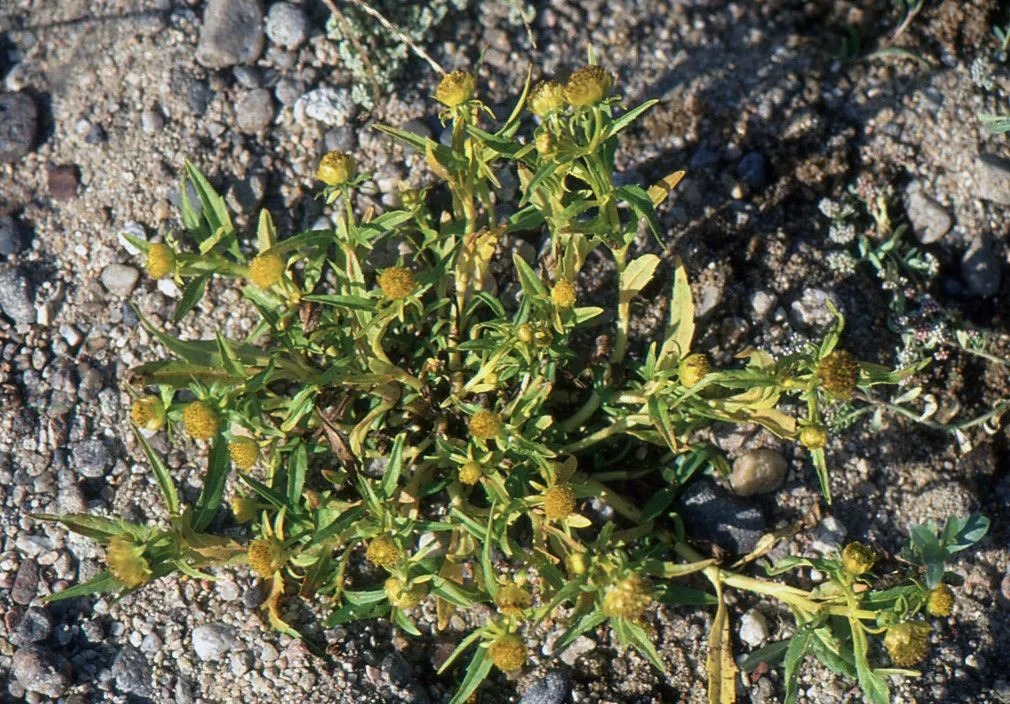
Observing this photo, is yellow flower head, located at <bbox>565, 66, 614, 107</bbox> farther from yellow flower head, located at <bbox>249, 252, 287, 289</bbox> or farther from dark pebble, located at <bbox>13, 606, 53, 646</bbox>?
dark pebble, located at <bbox>13, 606, 53, 646</bbox>

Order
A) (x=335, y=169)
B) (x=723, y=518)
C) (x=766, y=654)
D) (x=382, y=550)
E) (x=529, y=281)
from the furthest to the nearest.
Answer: (x=723, y=518) < (x=766, y=654) < (x=529, y=281) < (x=335, y=169) < (x=382, y=550)

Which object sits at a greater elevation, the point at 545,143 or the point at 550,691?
the point at 545,143

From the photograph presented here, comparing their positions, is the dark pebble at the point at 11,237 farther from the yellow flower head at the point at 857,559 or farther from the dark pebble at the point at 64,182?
the yellow flower head at the point at 857,559

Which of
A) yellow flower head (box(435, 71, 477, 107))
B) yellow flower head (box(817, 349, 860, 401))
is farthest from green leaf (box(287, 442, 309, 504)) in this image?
yellow flower head (box(817, 349, 860, 401))

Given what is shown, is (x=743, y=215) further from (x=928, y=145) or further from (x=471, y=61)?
(x=471, y=61)

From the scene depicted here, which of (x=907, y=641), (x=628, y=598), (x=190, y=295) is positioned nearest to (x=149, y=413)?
(x=190, y=295)

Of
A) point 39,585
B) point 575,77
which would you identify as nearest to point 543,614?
point 575,77

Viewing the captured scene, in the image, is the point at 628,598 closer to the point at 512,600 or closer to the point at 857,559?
the point at 512,600
